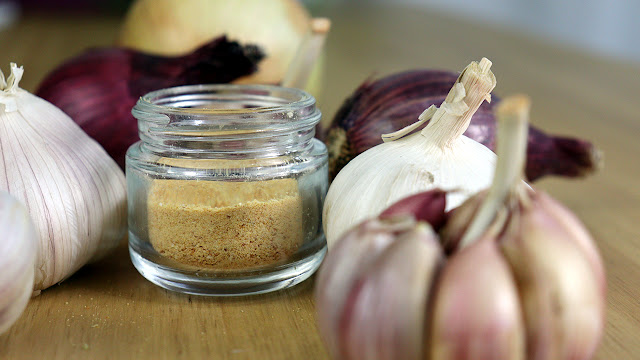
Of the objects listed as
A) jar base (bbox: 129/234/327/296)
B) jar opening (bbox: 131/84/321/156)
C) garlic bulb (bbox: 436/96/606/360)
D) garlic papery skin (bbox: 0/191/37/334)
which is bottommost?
jar base (bbox: 129/234/327/296)

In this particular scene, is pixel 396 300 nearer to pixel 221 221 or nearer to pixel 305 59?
pixel 221 221

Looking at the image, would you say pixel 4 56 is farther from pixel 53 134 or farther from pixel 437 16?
pixel 437 16

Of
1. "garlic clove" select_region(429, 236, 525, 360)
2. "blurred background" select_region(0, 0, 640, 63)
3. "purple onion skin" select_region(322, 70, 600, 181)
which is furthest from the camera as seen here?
"blurred background" select_region(0, 0, 640, 63)

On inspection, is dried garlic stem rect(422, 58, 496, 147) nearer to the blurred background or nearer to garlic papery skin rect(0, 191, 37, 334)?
garlic papery skin rect(0, 191, 37, 334)

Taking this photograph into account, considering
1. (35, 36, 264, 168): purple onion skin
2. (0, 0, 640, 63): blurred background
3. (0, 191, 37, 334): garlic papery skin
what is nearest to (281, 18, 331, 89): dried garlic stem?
(35, 36, 264, 168): purple onion skin

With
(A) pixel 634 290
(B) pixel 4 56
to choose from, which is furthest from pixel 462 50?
(A) pixel 634 290

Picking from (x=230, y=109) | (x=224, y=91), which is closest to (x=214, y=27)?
(x=224, y=91)

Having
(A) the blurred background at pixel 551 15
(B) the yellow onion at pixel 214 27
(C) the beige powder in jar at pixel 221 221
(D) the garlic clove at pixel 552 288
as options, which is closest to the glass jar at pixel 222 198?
(C) the beige powder in jar at pixel 221 221
